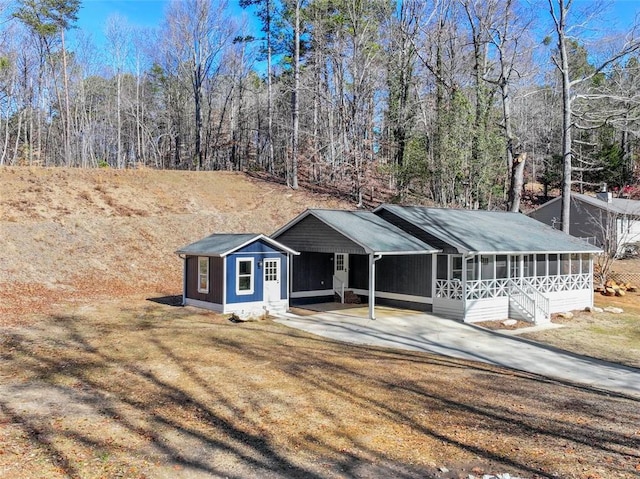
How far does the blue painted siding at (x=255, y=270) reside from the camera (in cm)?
1622

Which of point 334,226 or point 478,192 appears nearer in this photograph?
point 334,226

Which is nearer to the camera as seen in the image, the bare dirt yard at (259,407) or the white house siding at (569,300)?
the bare dirt yard at (259,407)

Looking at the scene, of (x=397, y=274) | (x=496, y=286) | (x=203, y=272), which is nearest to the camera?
(x=203, y=272)

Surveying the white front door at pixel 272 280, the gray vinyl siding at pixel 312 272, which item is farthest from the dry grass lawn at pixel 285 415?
the gray vinyl siding at pixel 312 272

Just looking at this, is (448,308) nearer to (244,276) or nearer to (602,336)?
(602,336)

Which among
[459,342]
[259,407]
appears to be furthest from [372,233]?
[259,407]

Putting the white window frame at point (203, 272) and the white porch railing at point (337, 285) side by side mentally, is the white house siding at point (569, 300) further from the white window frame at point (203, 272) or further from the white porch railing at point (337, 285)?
the white window frame at point (203, 272)

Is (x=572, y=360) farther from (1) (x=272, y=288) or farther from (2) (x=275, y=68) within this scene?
(2) (x=275, y=68)

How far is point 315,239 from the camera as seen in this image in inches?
718

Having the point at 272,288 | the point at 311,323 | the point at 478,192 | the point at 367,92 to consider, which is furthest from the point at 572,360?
the point at 367,92

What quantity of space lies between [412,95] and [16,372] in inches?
1178

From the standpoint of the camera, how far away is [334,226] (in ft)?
56.3

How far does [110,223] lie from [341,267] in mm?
13077

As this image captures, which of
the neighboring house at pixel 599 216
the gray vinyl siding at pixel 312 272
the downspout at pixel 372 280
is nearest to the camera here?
the downspout at pixel 372 280
